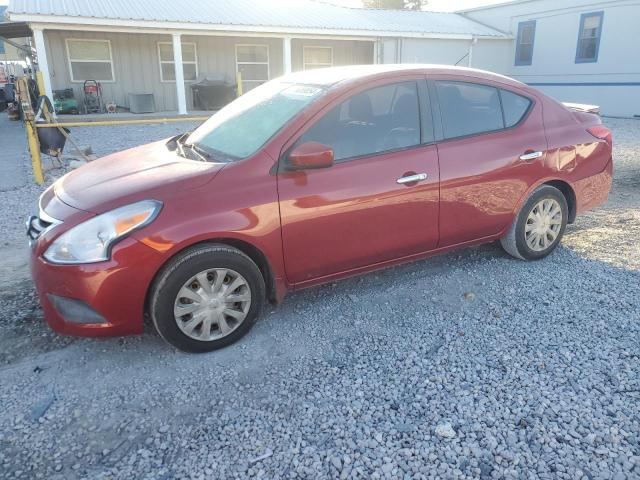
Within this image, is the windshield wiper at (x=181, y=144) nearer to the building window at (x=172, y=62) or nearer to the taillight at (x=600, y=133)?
the taillight at (x=600, y=133)

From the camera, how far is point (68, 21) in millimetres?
14492

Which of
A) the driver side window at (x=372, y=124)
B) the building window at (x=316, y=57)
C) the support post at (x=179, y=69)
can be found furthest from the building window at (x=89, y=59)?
the driver side window at (x=372, y=124)

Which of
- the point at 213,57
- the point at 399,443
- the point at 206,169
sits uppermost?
the point at 213,57

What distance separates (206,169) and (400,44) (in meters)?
19.1

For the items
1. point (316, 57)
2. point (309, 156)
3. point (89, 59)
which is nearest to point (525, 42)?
point (316, 57)

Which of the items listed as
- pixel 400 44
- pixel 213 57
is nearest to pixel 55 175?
pixel 213 57

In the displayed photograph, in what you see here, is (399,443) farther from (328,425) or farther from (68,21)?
(68,21)

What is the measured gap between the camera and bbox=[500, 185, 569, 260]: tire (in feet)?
14.3

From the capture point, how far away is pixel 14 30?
17.9 metres

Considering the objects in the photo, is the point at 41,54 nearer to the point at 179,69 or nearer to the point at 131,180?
the point at 179,69

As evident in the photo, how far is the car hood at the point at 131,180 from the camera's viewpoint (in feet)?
10.1

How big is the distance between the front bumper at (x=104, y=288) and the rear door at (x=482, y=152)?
2.17 metres

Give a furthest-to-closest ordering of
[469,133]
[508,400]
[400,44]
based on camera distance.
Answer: [400,44] < [469,133] < [508,400]

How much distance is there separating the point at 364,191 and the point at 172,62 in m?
17.2
